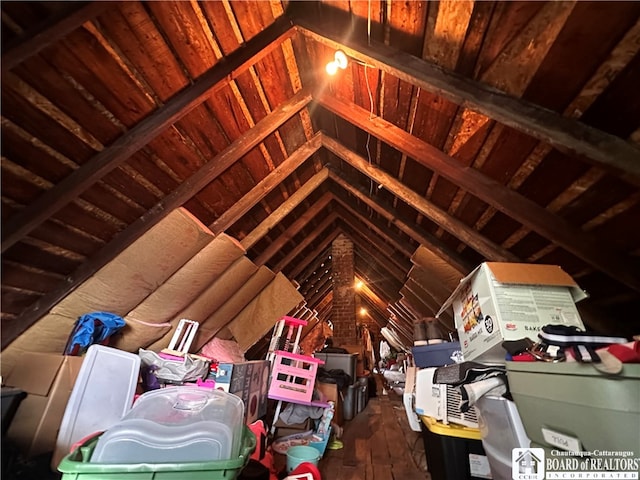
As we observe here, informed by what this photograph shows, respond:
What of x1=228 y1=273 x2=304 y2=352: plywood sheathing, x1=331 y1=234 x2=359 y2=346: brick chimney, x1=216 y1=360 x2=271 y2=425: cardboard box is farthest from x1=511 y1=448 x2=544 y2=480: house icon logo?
x1=331 y1=234 x2=359 y2=346: brick chimney

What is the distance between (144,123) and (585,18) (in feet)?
6.66

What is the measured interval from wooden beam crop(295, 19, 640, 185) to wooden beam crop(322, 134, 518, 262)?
1.06 metres

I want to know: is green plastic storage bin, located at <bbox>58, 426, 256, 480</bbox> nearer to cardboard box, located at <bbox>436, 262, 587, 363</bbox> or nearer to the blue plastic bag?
the blue plastic bag

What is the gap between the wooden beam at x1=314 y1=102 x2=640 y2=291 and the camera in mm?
1499

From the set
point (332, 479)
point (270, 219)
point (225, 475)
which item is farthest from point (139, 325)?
point (332, 479)

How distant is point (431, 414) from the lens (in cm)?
189

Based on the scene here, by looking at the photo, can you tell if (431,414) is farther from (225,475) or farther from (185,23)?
(185,23)

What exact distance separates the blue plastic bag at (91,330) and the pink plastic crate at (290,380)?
5.18 feet

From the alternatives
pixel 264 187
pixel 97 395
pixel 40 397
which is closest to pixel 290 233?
pixel 264 187

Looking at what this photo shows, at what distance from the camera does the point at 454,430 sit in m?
1.66

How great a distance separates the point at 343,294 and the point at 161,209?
4.50 m

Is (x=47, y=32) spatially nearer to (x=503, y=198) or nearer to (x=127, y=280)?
(x=127, y=280)

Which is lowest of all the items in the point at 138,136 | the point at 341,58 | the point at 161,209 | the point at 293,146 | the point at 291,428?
the point at 291,428

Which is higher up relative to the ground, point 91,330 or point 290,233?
point 290,233
